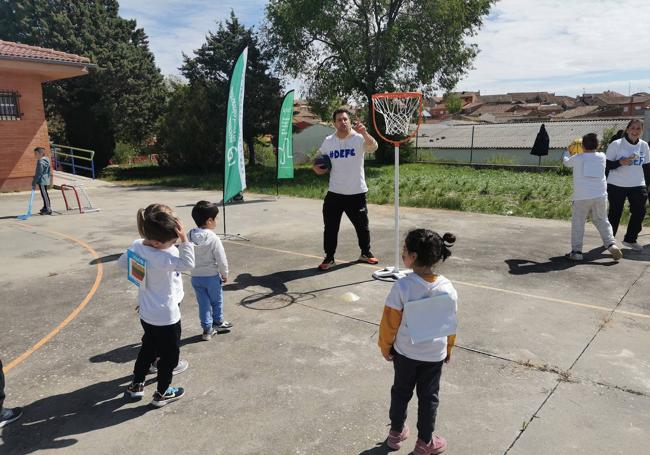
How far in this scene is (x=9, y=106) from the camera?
55.9 ft

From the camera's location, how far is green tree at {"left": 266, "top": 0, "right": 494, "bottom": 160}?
73.5 feet

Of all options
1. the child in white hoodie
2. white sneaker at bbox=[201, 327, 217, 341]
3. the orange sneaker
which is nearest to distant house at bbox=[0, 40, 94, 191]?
the orange sneaker

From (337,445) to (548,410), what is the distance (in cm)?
152

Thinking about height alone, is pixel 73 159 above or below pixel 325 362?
above

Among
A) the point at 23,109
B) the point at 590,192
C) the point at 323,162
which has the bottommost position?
the point at 590,192

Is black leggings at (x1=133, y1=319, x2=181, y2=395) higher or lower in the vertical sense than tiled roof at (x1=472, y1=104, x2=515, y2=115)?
lower

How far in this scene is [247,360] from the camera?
416 centimetres

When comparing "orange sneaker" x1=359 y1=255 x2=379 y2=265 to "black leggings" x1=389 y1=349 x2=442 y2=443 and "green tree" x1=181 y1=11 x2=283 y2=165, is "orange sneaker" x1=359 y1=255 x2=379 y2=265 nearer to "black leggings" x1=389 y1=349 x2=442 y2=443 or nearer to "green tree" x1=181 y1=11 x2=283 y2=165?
"black leggings" x1=389 y1=349 x2=442 y2=443

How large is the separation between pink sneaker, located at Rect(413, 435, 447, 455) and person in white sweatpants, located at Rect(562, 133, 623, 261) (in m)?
5.08

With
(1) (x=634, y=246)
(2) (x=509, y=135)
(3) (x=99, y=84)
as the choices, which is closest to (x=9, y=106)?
(3) (x=99, y=84)

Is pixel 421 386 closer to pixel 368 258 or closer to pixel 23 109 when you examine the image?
pixel 368 258

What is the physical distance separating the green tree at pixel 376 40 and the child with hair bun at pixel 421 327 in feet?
69.7

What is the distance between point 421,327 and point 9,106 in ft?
63.0

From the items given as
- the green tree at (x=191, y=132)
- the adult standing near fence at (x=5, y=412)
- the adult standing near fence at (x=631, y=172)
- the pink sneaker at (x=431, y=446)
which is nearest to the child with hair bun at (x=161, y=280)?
the adult standing near fence at (x=5, y=412)
